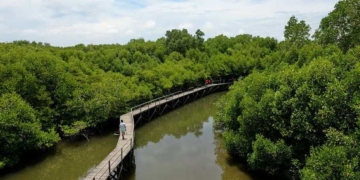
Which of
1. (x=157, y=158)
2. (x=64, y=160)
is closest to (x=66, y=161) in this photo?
(x=64, y=160)

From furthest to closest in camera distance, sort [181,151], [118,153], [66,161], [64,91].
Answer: [64,91] → [181,151] → [66,161] → [118,153]

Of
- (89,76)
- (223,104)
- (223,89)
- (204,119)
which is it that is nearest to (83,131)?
(89,76)

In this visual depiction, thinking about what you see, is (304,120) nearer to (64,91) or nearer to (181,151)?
(181,151)

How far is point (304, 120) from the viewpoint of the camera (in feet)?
44.6

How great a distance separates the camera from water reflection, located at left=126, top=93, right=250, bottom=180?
56.6 feet

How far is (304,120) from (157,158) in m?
9.91

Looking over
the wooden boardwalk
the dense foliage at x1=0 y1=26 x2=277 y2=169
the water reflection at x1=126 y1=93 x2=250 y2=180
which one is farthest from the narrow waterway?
the wooden boardwalk

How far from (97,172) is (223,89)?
Answer: 116ft

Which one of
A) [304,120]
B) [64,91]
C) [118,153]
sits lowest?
[118,153]

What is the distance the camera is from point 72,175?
57.6 ft

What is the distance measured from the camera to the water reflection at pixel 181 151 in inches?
680

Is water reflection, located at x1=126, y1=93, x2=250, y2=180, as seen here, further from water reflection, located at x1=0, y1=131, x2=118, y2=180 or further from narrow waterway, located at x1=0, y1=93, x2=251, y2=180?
water reflection, located at x1=0, y1=131, x2=118, y2=180

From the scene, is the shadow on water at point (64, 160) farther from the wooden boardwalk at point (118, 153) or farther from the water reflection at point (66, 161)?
the wooden boardwalk at point (118, 153)

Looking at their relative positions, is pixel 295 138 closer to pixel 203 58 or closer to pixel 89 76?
pixel 89 76
